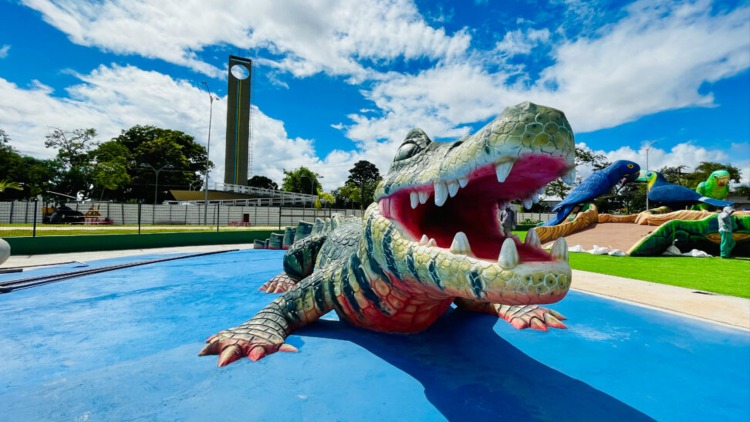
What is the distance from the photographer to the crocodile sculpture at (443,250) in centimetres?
165

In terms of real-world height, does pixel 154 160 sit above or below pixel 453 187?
above

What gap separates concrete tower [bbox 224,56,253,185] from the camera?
1880 inches

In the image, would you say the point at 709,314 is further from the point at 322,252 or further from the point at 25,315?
the point at 25,315

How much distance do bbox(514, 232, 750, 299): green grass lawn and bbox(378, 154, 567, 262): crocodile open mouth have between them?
Answer: 626cm

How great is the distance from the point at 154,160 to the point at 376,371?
4593cm

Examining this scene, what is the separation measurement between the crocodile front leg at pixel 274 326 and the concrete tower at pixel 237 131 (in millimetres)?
48681

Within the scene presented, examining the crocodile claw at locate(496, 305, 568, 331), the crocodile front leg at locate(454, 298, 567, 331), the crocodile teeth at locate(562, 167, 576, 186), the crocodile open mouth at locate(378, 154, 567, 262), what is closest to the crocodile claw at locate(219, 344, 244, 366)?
the crocodile open mouth at locate(378, 154, 567, 262)

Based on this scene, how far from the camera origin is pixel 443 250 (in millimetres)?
2021

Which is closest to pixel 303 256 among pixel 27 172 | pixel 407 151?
pixel 407 151

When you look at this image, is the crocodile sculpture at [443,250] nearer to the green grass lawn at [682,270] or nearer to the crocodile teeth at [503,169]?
the crocodile teeth at [503,169]

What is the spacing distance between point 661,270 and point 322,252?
8861mm

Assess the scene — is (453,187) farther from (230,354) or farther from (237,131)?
(237,131)

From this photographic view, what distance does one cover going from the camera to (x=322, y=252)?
4.52m

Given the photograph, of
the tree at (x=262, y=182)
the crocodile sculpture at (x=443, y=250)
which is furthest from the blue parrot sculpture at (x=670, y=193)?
the tree at (x=262, y=182)
